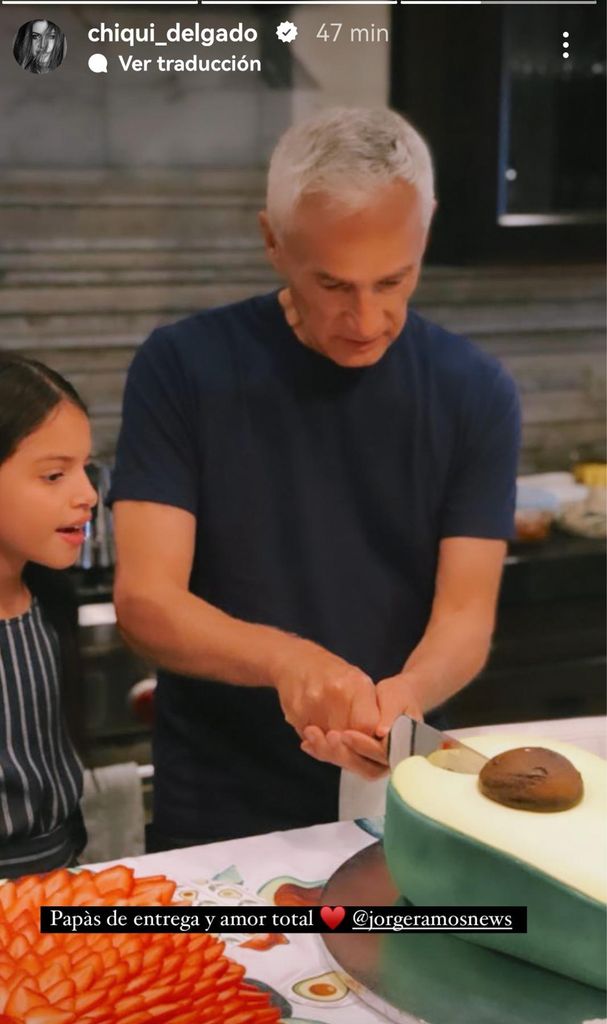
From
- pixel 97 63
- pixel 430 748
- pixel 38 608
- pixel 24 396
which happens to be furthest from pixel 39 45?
pixel 430 748

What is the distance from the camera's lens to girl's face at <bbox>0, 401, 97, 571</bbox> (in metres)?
0.57

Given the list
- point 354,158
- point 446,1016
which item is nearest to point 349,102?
point 354,158

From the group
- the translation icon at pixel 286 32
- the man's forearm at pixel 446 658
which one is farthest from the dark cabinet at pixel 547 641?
the translation icon at pixel 286 32

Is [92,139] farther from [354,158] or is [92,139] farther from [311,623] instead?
[311,623]

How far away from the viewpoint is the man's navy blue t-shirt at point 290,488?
2.11 ft

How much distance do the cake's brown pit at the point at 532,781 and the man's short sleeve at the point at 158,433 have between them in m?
0.25

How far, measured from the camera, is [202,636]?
0.65 metres

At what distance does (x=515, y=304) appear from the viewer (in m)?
0.75

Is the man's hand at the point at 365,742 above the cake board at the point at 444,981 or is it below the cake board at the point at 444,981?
above

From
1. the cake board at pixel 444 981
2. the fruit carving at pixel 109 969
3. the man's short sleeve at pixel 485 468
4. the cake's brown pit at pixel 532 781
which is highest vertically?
the man's short sleeve at pixel 485 468

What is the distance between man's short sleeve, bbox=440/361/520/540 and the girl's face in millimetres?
221

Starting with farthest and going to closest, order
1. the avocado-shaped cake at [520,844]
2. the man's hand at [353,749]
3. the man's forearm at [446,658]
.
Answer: the man's forearm at [446,658]
the man's hand at [353,749]
the avocado-shaped cake at [520,844]

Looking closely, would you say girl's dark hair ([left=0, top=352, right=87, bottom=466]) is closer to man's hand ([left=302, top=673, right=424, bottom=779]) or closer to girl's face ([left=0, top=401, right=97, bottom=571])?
girl's face ([left=0, top=401, right=97, bottom=571])

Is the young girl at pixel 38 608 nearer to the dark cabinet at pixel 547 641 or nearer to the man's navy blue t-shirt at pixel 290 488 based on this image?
the man's navy blue t-shirt at pixel 290 488
